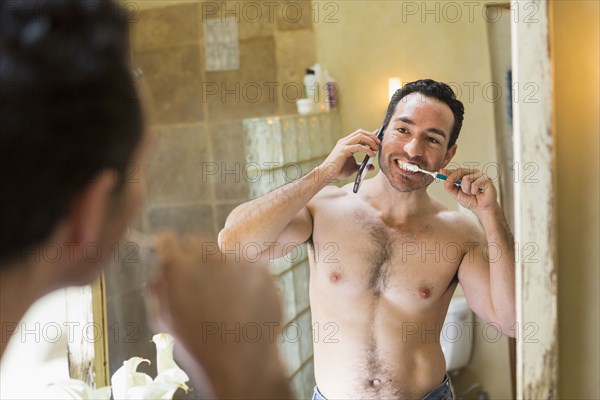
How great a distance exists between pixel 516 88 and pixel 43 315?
941 millimetres

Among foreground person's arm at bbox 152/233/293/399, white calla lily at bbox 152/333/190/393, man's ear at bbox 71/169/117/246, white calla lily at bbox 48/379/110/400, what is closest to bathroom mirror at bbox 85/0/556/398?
white calla lily at bbox 152/333/190/393

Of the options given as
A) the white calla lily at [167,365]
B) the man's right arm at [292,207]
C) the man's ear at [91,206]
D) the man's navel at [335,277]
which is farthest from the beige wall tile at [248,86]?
the man's ear at [91,206]

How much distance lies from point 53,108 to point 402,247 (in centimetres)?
68

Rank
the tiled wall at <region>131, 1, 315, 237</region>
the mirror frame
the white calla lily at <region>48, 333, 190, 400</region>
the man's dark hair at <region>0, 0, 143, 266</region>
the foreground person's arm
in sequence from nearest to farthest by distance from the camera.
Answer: the man's dark hair at <region>0, 0, 143, 266</region> → the foreground person's arm → the mirror frame → the tiled wall at <region>131, 1, 315, 237</region> → the white calla lily at <region>48, 333, 190, 400</region>

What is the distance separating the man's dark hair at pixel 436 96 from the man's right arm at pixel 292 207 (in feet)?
0.18

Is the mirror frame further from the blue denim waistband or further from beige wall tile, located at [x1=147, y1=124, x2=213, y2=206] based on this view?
beige wall tile, located at [x1=147, y1=124, x2=213, y2=206]

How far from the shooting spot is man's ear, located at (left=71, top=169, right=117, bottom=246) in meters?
0.45

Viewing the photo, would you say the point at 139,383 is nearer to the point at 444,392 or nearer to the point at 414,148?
the point at 444,392

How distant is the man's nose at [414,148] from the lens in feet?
3.28

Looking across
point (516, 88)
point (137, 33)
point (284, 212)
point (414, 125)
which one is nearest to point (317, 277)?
point (284, 212)

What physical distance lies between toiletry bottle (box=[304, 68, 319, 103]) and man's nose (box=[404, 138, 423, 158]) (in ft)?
0.51

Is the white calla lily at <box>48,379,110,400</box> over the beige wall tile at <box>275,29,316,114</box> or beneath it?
beneath

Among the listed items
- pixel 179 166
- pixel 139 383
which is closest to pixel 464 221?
pixel 179 166

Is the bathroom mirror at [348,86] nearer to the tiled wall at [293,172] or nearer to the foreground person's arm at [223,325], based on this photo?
the tiled wall at [293,172]
